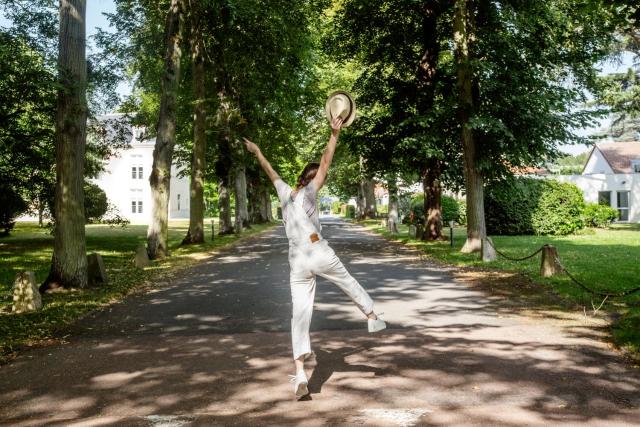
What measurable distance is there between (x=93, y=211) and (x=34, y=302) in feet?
104

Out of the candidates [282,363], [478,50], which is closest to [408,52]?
[478,50]

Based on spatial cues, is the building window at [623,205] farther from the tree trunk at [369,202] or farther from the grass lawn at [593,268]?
the grass lawn at [593,268]

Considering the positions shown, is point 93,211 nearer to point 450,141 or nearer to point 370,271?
point 450,141

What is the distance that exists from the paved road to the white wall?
3988 centimetres

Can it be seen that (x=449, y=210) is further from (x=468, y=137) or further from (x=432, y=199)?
(x=468, y=137)

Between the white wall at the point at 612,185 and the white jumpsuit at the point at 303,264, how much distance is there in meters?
43.1

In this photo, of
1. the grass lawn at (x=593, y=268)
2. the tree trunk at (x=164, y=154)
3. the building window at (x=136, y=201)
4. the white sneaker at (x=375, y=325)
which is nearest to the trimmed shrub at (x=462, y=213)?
the grass lawn at (x=593, y=268)

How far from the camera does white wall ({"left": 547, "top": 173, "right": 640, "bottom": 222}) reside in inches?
1726

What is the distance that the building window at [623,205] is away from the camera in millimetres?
44812

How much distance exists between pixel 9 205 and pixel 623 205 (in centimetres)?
4355

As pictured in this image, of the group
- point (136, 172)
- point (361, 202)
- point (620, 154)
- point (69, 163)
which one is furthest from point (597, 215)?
point (136, 172)

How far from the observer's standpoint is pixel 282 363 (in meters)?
5.98

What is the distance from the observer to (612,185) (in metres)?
45.2

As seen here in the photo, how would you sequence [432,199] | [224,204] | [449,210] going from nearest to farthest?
[432,199], [224,204], [449,210]
